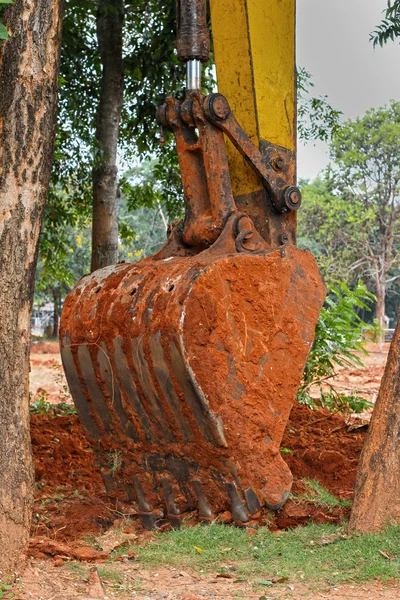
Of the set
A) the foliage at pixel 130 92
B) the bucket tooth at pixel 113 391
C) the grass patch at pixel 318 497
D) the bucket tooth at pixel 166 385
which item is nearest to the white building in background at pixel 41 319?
the foliage at pixel 130 92

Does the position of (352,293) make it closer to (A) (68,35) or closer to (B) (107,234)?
(B) (107,234)

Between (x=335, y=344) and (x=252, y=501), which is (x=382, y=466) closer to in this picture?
(x=252, y=501)

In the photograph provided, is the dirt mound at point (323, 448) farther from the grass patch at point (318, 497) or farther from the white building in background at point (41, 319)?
the white building in background at point (41, 319)

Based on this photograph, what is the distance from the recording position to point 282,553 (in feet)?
14.1

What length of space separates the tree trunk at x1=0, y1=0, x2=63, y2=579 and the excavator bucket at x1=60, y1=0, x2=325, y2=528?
67 centimetres

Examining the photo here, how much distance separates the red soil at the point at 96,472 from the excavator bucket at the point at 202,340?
0.28 meters

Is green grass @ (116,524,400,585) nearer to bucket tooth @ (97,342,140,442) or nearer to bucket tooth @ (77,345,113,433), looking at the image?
bucket tooth @ (97,342,140,442)

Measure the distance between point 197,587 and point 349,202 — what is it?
3035 cm

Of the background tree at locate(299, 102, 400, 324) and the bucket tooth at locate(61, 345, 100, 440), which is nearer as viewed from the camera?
the bucket tooth at locate(61, 345, 100, 440)

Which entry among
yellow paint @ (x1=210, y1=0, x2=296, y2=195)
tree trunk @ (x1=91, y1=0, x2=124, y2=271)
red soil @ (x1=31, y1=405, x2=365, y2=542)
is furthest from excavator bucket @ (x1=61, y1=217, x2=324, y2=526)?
tree trunk @ (x1=91, y1=0, x2=124, y2=271)

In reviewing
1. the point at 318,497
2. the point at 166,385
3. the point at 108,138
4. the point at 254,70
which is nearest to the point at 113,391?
the point at 166,385

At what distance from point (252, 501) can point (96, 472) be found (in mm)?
2146

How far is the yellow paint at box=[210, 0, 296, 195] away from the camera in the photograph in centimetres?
507

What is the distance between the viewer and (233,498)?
15.0 ft
